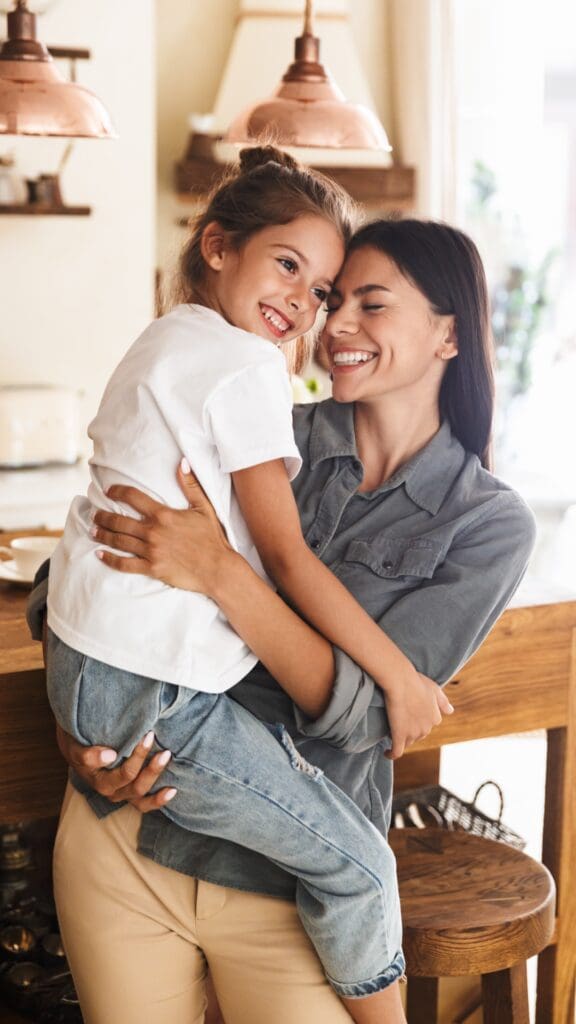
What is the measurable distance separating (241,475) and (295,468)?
7 centimetres

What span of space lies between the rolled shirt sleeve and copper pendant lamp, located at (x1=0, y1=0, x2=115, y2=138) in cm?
111

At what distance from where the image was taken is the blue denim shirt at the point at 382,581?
1.60m

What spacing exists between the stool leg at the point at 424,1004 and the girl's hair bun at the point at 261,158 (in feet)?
4.78

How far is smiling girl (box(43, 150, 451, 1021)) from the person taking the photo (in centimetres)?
147

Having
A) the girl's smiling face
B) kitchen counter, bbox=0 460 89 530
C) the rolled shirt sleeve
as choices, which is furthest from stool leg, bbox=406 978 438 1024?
kitchen counter, bbox=0 460 89 530

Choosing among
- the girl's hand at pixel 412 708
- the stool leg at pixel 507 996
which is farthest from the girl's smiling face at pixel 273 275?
the stool leg at pixel 507 996

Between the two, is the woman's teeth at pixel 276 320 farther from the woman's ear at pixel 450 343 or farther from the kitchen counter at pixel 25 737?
the kitchen counter at pixel 25 737

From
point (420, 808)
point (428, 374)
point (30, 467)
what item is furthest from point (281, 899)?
point (30, 467)

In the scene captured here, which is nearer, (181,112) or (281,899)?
(281,899)

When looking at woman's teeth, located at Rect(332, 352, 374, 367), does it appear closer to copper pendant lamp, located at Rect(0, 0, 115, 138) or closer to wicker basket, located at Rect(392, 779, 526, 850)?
copper pendant lamp, located at Rect(0, 0, 115, 138)

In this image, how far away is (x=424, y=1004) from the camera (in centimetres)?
235

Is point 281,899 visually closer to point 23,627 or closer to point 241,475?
point 241,475

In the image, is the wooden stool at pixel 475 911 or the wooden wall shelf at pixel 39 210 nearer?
the wooden stool at pixel 475 911

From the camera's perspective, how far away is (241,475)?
1.51 metres
